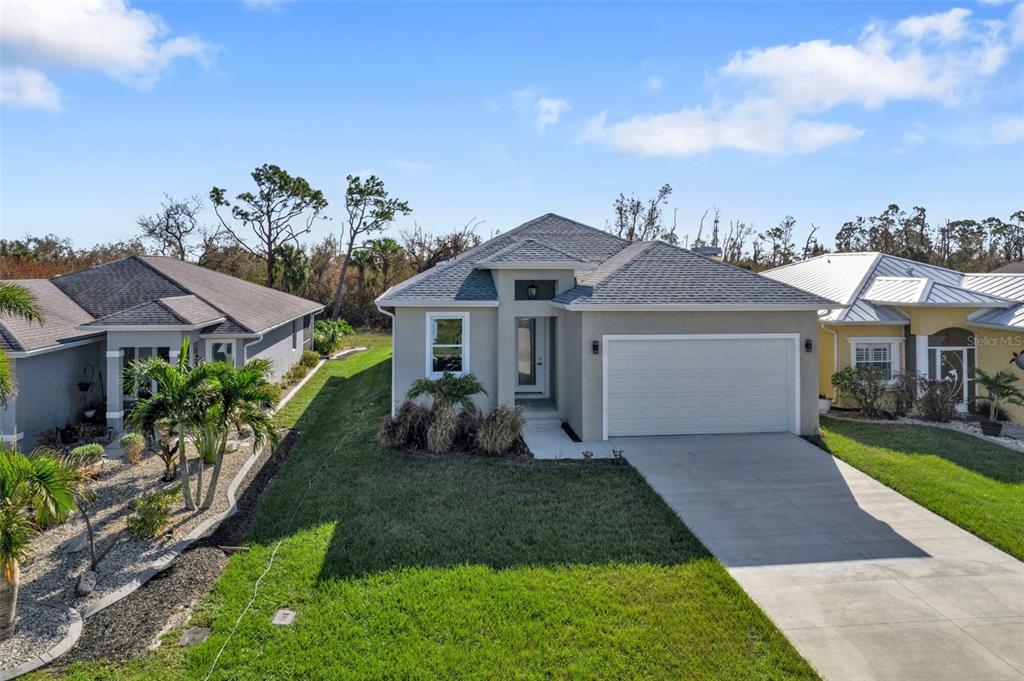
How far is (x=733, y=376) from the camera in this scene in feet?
44.0

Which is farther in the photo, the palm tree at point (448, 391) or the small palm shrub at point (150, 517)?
the palm tree at point (448, 391)

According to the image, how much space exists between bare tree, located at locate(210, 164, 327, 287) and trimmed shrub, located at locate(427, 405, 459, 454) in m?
30.6

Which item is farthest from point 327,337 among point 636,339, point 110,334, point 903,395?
point 903,395

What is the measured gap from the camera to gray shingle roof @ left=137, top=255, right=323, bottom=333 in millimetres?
18109

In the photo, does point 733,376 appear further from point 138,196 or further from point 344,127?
point 138,196

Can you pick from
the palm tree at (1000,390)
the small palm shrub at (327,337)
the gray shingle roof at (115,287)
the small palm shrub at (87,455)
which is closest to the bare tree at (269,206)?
the small palm shrub at (327,337)

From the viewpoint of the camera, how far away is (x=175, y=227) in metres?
43.7

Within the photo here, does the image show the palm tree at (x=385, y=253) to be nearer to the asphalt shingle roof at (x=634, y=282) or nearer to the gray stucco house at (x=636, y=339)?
the asphalt shingle roof at (x=634, y=282)

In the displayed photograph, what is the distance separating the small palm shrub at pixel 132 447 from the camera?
11859 millimetres

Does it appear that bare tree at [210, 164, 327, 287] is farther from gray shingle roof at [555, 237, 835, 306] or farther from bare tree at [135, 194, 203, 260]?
gray shingle roof at [555, 237, 835, 306]

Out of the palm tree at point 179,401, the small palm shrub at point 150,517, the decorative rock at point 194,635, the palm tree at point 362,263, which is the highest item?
the palm tree at point 362,263

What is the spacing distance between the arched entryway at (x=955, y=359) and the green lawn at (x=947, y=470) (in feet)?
9.73

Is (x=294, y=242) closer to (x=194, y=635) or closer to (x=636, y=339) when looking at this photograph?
(x=636, y=339)

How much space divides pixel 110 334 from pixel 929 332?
75.3 feet
